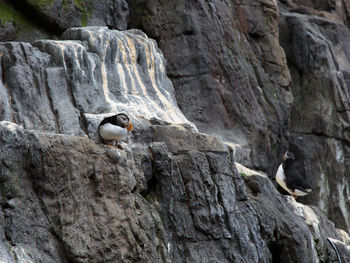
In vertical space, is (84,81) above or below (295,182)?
above

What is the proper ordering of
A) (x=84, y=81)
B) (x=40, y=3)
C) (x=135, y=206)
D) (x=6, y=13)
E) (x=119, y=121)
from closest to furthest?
(x=135, y=206), (x=119, y=121), (x=84, y=81), (x=6, y=13), (x=40, y=3)

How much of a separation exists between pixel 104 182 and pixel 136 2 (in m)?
6.42

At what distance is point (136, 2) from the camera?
13.3 meters

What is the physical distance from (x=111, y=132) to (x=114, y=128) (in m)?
0.07

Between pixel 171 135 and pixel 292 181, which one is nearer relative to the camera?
pixel 171 135

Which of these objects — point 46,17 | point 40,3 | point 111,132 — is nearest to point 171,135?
point 111,132

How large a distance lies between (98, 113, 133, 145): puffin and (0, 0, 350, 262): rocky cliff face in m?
0.22

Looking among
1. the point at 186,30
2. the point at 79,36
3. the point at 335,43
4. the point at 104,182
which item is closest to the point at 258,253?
the point at 104,182

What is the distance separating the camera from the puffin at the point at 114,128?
26.6ft

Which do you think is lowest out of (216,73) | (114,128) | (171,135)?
(171,135)

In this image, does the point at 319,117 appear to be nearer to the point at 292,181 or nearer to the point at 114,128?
the point at 292,181

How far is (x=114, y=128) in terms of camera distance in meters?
8.07

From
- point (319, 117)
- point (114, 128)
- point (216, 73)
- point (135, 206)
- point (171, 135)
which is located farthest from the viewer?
point (319, 117)

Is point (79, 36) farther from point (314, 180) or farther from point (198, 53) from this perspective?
point (314, 180)
